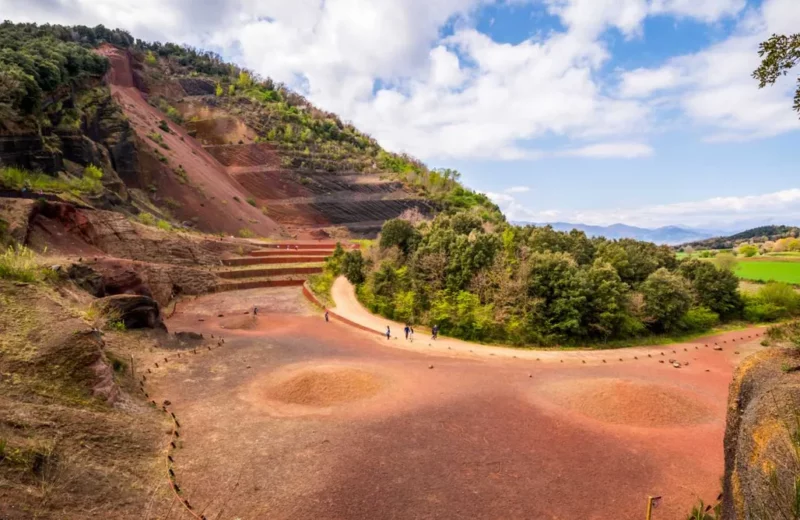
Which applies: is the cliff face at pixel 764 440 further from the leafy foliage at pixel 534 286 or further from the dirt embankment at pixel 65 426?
the leafy foliage at pixel 534 286

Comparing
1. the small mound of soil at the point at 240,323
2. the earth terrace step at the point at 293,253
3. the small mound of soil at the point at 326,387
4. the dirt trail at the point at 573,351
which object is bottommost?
the dirt trail at the point at 573,351

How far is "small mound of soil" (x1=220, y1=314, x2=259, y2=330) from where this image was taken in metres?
22.8

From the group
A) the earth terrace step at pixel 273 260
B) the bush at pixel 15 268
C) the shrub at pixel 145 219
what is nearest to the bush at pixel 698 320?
the earth terrace step at pixel 273 260

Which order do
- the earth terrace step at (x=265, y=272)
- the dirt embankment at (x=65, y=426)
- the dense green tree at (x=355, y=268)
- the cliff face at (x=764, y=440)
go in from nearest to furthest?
the cliff face at (x=764, y=440), the dirt embankment at (x=65, y=426), the dense green tree at (x=355, y=268), the earth terrace step at (x=265, y=272)

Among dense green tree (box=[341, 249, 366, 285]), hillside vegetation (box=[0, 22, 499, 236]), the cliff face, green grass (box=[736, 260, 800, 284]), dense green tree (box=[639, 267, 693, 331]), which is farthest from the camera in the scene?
green grass (box=[736, 260, 800, 284])

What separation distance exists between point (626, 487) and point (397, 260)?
21.1 m

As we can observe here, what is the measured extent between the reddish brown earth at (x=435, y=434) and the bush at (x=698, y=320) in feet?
27.3

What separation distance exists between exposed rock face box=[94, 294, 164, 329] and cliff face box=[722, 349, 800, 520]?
18.5 metres

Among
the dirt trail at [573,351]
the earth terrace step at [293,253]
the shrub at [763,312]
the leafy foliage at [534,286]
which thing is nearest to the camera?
the dirt trail at [573,351]

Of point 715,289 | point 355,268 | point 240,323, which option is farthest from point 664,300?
point 240,323

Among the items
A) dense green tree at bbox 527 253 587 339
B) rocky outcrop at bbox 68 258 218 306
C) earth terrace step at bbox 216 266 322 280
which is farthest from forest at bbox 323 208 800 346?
rocky outcrop at bbox 68 258 218 306

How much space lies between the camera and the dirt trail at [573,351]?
67.2 ft

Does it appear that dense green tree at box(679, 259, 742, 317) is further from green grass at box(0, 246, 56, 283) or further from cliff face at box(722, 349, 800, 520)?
green grass at box(0, 246, 56, 283)

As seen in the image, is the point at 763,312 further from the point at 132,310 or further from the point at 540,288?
the point at 132,310
